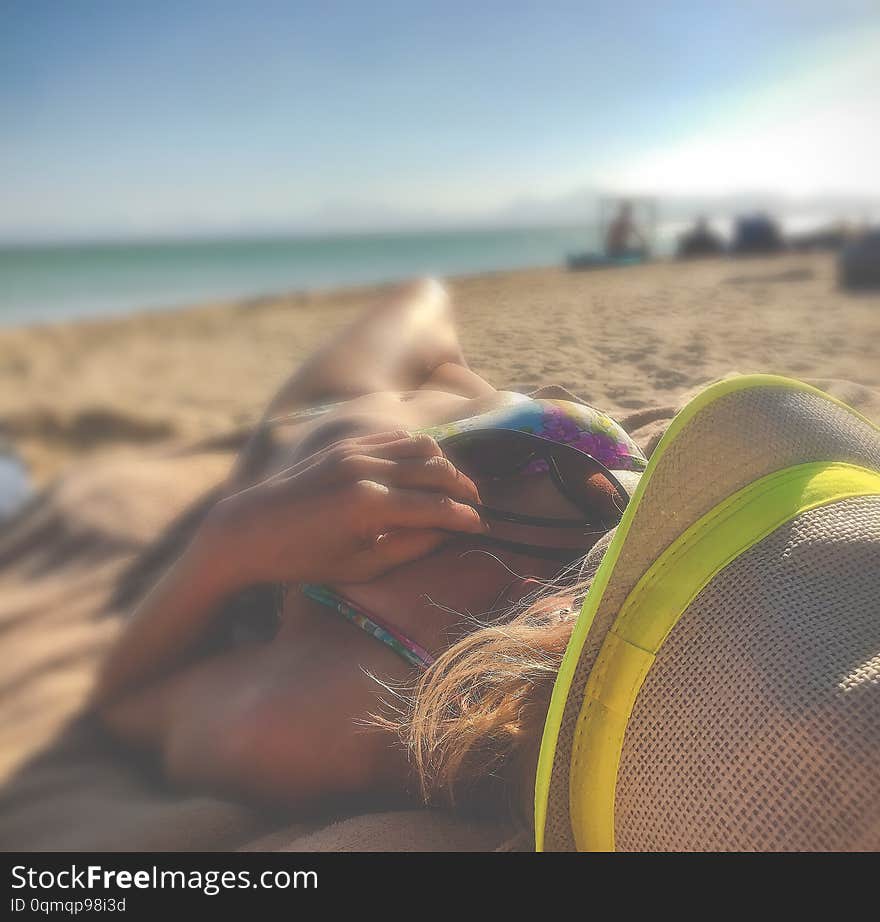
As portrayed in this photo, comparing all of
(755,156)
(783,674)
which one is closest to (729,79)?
(755,156)

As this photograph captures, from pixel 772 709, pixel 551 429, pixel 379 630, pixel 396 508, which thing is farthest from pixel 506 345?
pixel 772 709

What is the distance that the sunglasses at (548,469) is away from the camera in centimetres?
84

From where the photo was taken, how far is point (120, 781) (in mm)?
883

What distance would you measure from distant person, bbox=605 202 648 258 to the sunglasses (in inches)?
10.6

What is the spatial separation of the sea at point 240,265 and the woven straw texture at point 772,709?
454 millimetres

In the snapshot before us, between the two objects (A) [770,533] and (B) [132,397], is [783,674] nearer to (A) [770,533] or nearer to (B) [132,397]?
(A) [770,533]

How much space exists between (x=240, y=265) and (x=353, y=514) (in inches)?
21.4

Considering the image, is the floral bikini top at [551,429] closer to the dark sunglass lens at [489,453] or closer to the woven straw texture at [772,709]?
the dark sunglass lens at [489,453]

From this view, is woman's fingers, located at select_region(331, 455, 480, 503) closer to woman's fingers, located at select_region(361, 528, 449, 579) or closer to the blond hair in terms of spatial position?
woman's fingers, located at select_region(361, 528, 449, 579)

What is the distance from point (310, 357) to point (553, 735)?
562 mm

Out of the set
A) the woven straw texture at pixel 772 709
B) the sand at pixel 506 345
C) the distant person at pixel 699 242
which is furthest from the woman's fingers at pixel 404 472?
the distant person at pixel 699 242

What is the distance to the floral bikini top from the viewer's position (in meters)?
0.83

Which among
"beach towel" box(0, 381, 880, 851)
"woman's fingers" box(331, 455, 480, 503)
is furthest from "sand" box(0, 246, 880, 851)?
"woman's fingers" box(331, 455, 480, 503)
